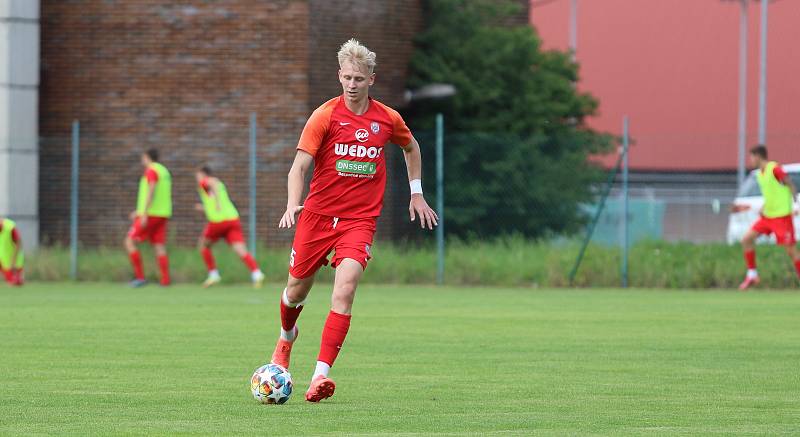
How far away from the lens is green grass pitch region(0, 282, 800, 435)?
8.45m

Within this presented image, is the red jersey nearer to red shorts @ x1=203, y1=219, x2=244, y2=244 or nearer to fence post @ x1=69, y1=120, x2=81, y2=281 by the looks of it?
red shorts @ x1=203, y1=219, x2=244, y2=244

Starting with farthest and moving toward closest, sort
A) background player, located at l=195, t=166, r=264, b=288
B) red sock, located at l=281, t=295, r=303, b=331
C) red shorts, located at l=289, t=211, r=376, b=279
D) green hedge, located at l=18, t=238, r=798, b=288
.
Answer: green hedge, located at l=18, t=238, r=798, b=288 → background player, located at l=195, t=166, r=264, b=288 → red sock, located at l=281, t=295, r=303, b=331 → red shorts, located at l=289, t=211, r=376, b=279

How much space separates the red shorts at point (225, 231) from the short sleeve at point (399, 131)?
1345 centimetres

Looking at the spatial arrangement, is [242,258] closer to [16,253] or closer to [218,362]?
[16,253]

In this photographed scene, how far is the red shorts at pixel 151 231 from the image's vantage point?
941 inches

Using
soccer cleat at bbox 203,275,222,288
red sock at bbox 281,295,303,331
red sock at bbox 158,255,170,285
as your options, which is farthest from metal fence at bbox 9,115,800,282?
red sock at bbox 281,295,303,331

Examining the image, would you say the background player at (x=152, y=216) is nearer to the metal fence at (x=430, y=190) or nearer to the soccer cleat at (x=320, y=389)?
the metal fence at (x=430, y=190)

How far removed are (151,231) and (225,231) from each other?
48.0 inches

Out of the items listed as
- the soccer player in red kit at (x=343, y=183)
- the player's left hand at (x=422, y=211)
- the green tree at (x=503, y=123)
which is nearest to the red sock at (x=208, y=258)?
the green tree at (x=503, y=123)

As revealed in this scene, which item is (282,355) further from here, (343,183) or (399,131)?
(399,131)

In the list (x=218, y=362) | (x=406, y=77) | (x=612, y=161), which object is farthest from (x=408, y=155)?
(x=406, y=77)

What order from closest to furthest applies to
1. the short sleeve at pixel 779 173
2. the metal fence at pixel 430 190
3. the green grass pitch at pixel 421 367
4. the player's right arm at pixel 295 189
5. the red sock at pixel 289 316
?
the green grass pitch at pixel 421 367 < the player's right arm at pixel 295 189 < the red sock at pixel 289 316 < the short sleeve at pixel 779 173 < the metal fence at pixel 430 190

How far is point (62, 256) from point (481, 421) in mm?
18628

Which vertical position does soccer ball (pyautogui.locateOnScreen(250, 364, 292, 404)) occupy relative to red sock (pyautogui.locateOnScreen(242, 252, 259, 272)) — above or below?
below
